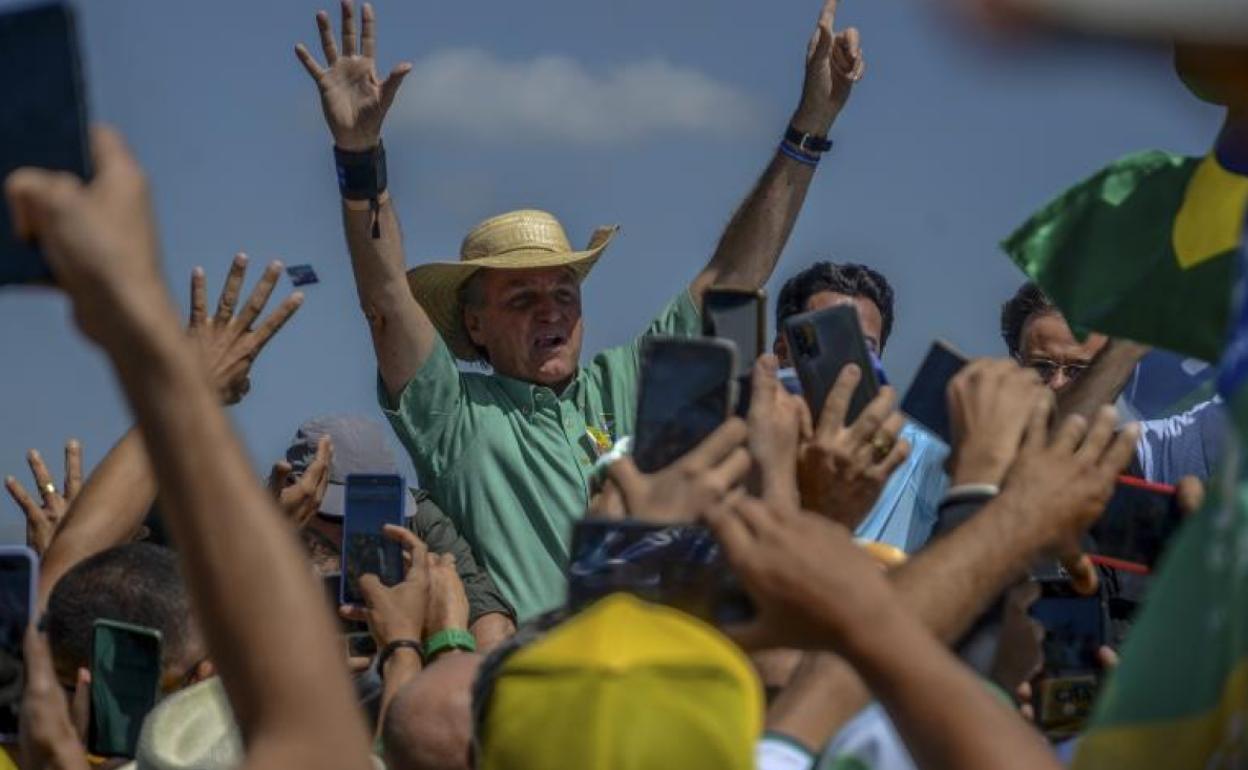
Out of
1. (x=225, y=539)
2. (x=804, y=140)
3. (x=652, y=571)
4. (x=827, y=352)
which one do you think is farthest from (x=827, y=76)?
(x=225, y=539)

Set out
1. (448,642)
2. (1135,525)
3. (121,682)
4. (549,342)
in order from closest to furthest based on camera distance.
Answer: (1135,525) → (121,682) → (448,642) → (549,342)

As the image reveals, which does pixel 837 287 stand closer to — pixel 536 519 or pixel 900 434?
pixel 536 519

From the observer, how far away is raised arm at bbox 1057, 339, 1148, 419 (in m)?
6.16

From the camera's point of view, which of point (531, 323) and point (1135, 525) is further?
point (531, 323)

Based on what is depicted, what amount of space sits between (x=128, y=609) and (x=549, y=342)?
7.30 feet

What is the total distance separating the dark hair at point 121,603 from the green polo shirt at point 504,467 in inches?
59.2

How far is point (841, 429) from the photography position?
3881 mm

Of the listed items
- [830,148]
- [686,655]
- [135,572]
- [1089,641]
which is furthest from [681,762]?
[830,148]

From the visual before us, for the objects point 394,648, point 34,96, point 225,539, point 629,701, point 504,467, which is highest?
point 34,96

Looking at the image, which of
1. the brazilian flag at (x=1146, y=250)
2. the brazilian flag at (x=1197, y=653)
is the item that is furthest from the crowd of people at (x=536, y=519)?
the brazilian flag at (x=1146, y=250)

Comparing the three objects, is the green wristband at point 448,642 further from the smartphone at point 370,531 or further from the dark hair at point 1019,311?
the dark hair at point 1019,311

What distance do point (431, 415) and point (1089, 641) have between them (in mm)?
2783

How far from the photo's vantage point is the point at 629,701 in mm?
2701

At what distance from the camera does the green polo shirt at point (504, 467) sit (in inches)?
248
